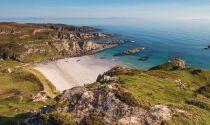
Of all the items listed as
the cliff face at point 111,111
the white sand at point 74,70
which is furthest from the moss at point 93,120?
the white sand at point 74,70

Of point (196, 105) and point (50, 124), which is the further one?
point (196, 105)

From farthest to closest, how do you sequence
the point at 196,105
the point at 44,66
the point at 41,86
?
1. the point at 44,66
2. the point at 41,86
3. the point at 196,105

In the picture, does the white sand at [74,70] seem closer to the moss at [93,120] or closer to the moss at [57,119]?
the moss at [57,119]

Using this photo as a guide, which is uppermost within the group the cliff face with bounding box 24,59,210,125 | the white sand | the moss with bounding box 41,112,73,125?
the cliff face with bounding box 24,59,210,125

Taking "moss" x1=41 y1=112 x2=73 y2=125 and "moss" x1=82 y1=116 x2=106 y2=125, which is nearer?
"moss" x1=82 y1=116 x2=106 y2=125

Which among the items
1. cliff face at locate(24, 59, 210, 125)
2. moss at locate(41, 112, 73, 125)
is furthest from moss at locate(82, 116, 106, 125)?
moss at locate(41, 112, 73, 125)

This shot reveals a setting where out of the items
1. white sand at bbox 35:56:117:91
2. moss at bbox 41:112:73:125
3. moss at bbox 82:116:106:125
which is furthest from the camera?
white sand at bbox 35:56:117:91

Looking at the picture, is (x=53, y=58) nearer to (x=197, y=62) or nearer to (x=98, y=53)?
(x=98, y=53)

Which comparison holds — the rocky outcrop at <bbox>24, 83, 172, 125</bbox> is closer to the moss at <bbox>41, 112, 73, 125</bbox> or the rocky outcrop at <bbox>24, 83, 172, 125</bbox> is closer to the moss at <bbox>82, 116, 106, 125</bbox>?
the moss at <bbox>82, 116, 106, 125</bbox>

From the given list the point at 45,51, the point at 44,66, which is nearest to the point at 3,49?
the point at 45,51
